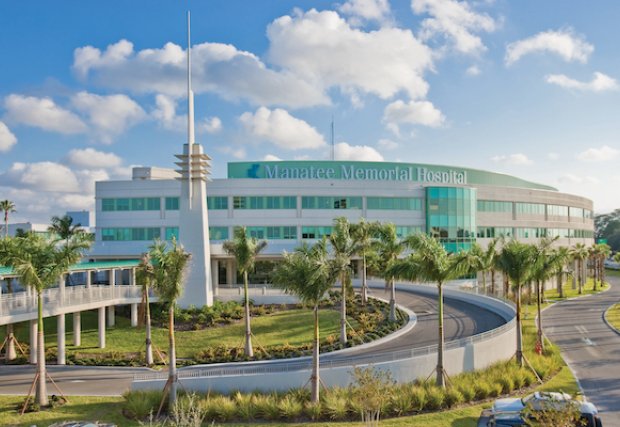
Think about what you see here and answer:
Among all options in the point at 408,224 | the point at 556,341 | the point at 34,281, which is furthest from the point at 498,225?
the point at 34,281

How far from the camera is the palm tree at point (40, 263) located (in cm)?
2222

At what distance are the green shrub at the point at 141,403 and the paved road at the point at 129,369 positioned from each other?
10.4 ft

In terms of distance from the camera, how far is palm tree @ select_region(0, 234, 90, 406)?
22219mm

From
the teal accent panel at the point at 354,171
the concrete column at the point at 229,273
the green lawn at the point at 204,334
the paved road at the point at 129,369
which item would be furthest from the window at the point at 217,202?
the paved road at the point at 129,369

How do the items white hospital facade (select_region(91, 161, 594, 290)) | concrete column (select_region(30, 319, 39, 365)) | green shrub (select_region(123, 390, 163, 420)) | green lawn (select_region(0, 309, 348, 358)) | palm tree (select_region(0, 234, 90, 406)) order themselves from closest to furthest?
green shrub (select_region(123, 390, 163, 420)) → palm tree (select_region(0, 234, 90, 406)) → concrete column (select_region(30, 319, 39, 365)) → green lawn (select_region(0, 309, 348, 358)) → white hospital facade (select_region(91, 161, 594, 290))

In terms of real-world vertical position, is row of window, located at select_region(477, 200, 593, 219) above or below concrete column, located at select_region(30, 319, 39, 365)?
above

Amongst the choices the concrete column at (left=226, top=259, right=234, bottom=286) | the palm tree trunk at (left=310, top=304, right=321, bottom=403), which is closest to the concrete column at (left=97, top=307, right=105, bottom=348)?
the palm tree trunk at (left=310, top=304, right=321, bottom=403)

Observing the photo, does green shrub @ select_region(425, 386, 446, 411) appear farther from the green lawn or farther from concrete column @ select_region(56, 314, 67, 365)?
concrete column @ select_region(56, 314, 67, 365)

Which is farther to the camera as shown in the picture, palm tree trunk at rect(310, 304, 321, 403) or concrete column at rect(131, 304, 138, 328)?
concrete column at rect(131, 304, 138, 328)

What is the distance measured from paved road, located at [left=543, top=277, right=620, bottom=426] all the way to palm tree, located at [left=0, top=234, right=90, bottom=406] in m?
25.3

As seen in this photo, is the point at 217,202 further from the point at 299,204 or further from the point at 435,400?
the point at 435,400

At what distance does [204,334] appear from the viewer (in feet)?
114

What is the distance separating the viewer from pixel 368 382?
1805cm

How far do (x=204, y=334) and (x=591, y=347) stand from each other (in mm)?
28553
